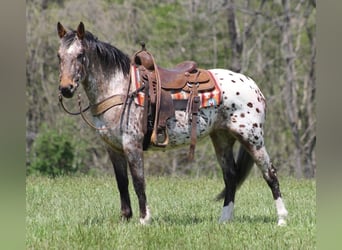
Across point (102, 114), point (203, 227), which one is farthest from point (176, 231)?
point (102, 114)

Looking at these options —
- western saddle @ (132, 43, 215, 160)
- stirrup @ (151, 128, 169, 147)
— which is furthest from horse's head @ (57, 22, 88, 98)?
stirrup @ (151, 128, 169, 147)

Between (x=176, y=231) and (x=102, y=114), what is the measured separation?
1.36 m

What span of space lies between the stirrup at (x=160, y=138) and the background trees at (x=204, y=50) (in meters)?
9.39

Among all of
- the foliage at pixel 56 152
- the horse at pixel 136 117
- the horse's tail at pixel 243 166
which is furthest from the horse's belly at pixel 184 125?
the foliage at pixel 56 152

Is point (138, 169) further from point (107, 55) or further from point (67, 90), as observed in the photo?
point (107, 55)

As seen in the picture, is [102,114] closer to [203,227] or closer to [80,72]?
[80,72]

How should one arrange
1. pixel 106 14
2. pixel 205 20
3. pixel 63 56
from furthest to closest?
pixel 205 20
pixel 106 14
pixel 63 56

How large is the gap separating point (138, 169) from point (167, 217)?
3.98 feet

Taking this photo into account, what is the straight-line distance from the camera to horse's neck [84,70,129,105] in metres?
5.84

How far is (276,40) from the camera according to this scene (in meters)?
17.5

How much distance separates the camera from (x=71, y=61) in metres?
5.47

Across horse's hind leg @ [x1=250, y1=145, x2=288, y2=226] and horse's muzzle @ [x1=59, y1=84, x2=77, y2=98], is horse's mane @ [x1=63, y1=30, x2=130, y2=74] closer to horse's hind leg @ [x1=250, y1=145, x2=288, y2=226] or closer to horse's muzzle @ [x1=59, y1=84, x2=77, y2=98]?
horse's muzzle @ [x1=59, y1=84, x2=77, y2=98]
